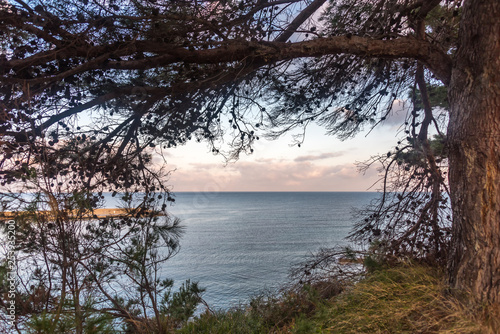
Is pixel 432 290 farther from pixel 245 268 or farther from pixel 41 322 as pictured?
pixel 245 268

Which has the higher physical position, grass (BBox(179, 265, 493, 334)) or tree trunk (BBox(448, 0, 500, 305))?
tree trunk (BBox(448, 0, 500, 305))

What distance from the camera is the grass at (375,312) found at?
291cm

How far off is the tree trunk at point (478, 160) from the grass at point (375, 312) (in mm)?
308

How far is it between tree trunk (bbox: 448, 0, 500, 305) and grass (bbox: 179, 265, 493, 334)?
308mm

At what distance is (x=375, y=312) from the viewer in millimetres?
3287

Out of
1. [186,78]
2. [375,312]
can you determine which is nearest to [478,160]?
[375,312]

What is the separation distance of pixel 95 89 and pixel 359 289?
3.97 m

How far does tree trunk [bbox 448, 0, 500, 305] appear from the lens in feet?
9.82

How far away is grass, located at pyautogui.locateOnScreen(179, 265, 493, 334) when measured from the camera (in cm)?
291

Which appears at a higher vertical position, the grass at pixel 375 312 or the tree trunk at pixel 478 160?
the tree trunk at pixel 478 160

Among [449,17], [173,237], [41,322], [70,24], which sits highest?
[449,17]

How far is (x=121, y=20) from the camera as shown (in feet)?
11.9

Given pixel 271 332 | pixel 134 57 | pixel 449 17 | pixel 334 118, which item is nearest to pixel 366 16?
pixel 449 17

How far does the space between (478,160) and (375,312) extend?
71.3 inches
